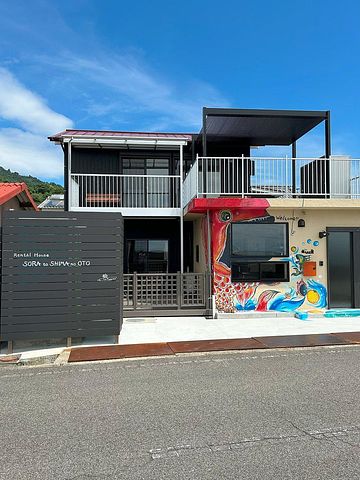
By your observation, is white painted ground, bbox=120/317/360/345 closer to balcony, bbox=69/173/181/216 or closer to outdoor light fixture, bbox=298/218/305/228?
outdoor light fixture, bbox=298/218/305/228

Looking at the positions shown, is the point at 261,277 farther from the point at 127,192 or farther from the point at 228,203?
the point at 127,192

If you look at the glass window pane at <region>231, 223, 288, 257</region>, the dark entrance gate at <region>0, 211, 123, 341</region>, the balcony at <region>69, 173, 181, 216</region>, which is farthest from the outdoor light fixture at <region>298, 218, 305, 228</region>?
the dark entrance gate at <region>0, 211, 123, 341</region>

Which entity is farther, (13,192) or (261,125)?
(261,125)

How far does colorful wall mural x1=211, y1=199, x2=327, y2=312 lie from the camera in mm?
10883

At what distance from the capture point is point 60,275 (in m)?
7.51

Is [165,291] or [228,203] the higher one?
[228,203]

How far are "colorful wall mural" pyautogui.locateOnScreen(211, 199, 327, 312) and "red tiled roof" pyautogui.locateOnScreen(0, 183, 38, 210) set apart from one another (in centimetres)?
555

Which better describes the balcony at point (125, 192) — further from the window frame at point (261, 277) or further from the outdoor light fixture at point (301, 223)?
the outdoor light fixture at point (301, 223)

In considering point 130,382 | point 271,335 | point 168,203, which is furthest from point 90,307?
point 168,203

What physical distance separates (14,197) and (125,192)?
151 inches

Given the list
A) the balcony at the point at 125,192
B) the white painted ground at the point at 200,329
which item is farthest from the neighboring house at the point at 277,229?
the balcony at the point at 125,192

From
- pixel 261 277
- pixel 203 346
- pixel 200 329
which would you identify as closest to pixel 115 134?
pixel 261 277

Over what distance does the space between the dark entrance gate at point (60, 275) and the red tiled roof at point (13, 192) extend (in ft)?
11.3

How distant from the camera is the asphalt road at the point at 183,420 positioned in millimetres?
3182
